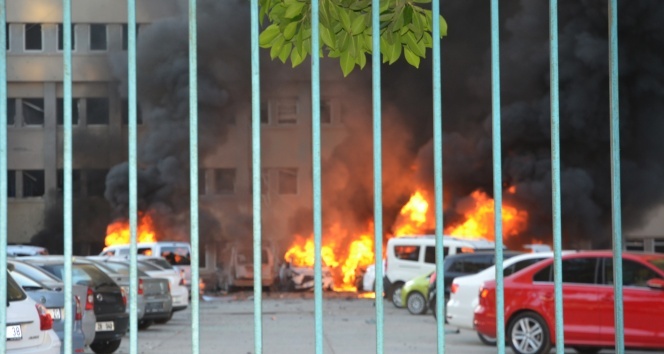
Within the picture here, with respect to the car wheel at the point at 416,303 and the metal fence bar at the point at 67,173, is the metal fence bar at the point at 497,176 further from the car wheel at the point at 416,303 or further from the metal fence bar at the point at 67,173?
the car wheel at the point at 416,303

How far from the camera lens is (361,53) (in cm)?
436

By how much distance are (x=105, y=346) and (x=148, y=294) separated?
4.65 m

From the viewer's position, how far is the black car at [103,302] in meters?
14.6

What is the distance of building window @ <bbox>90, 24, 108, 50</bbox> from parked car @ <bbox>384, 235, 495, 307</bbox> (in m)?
24.4

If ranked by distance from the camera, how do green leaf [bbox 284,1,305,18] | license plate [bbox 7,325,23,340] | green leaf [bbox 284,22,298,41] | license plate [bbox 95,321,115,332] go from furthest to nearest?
license plate [bbox 95,321,115,332] < license plate [bbox 7,325,23,340] < green leaf [bbox 284,22,298,41] < green leaf [bbox 284,1,305,18]

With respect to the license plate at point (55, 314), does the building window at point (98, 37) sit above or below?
above

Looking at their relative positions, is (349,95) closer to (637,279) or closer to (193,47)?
(637,279)

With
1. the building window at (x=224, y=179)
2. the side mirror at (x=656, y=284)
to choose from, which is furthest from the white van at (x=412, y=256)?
the building window at (x=224, y=179)

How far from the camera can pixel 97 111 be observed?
5009 centimetres

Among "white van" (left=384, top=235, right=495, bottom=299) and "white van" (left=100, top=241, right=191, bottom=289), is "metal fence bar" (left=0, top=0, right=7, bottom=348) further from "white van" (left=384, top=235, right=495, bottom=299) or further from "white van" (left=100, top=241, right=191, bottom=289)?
"white van" (left=100, top=241, right=191, bottom=289)

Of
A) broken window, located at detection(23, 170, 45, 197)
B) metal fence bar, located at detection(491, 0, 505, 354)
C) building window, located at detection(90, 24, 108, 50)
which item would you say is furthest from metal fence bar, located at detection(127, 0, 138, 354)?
broken window, located at detection(23, 170, 45, 197)

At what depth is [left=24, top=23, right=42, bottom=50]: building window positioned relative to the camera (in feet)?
164

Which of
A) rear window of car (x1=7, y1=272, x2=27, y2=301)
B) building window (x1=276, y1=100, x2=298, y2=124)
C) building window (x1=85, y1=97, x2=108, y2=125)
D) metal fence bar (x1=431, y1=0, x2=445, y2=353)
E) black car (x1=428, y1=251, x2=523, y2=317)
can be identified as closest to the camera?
metal fence bar (x1=431, y1=0, x2=445, y2=353)

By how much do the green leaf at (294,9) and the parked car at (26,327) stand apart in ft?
19.1
